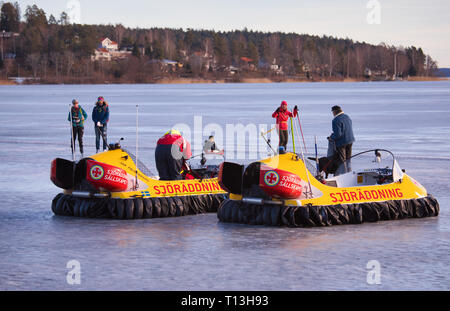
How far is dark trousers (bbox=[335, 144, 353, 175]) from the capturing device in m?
12.4

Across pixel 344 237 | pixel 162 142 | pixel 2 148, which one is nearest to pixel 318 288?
pixel 344 237

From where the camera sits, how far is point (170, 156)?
11.9 meters

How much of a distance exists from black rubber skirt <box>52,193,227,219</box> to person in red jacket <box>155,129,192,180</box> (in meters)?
0.51

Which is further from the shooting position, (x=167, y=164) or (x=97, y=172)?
(x=167, y=164)

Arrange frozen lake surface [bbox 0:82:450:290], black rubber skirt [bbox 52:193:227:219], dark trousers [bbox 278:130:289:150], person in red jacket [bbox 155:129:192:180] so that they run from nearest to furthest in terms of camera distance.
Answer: frozen lake surface [bbox 0:82:450:290] → black rubber skirt [bbox 52:193:227:219] → person in red jacket [bbox 155:129:192:180] → dark trousers [bbox 278:130:289:150]

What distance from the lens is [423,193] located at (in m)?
11.4

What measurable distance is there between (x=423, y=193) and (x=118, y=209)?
13.0 feet

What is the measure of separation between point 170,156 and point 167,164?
6.0 inches

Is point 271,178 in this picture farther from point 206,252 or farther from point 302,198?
point 206,252

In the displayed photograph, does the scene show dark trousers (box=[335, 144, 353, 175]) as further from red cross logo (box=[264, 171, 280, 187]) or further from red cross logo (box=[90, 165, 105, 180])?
red cross logo (box=[90, 165, 105, 180])

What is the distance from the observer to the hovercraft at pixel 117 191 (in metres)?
11.1

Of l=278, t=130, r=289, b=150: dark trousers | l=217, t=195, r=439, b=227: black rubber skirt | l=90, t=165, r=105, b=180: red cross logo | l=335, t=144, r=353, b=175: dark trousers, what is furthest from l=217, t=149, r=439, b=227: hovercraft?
l=278, t=130, r=289, b=150: dark trousers

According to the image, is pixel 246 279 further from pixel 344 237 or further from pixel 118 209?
pixel 118 209

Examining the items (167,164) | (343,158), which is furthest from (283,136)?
(167,164)
